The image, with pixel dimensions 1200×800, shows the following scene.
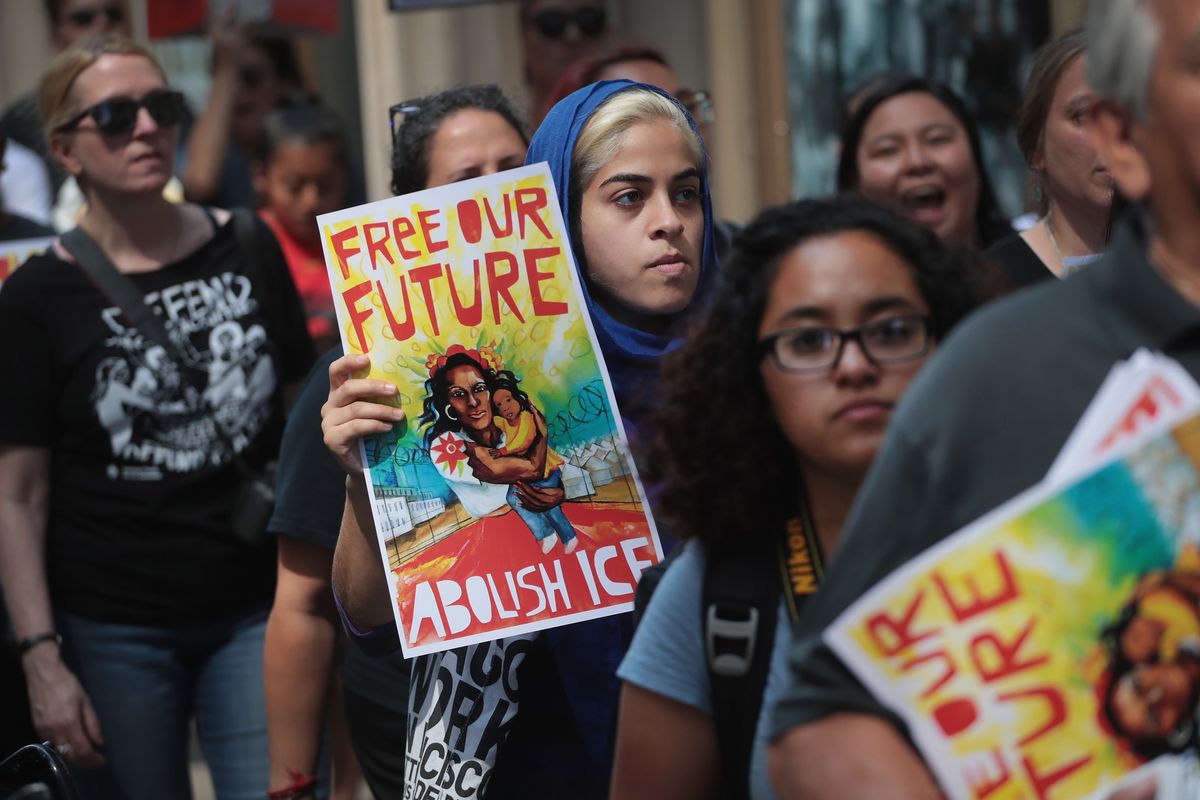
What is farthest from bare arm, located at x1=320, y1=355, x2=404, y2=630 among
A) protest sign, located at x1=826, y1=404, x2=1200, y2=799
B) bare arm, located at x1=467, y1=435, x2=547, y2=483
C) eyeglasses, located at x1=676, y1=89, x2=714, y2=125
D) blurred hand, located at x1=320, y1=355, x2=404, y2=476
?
eyeglasses, located at x1=676, y1=89, x2=714, y2=125

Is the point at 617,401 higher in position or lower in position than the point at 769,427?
higher

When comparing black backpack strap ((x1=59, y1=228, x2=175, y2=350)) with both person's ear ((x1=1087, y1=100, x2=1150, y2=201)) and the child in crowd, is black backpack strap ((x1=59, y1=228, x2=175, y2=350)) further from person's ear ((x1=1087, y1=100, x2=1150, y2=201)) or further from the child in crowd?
person's ear ((x1=1087, y1=100, x2=1150, y2=201))

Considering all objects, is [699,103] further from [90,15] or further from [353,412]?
[90,15]

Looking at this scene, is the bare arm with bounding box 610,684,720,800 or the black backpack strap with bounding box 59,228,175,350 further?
the black backpack strap with bounding box 59,228,175,350

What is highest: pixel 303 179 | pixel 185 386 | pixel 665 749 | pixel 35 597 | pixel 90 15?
pixel 90 15

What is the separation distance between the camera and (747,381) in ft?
7.14

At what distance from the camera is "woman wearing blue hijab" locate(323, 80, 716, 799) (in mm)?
2910

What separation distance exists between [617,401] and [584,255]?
308 mm

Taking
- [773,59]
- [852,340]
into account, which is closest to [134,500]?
[852,340]

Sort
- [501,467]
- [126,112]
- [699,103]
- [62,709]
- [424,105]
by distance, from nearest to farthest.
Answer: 1. [501,467]
2. [424,105]
3. [62,709]
4. [126,112]
5. [699,103]

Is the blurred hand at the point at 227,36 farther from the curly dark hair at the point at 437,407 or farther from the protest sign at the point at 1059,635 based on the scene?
the protest sign at the point at 1059,635

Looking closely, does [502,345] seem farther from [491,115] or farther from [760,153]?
[760,153]

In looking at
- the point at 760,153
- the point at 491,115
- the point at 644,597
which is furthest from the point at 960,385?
the point at 760,153

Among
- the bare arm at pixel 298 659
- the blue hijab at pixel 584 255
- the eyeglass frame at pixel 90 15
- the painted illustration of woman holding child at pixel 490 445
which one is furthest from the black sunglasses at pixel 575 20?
the painted illustration of woman holding child at pixel 490 445
